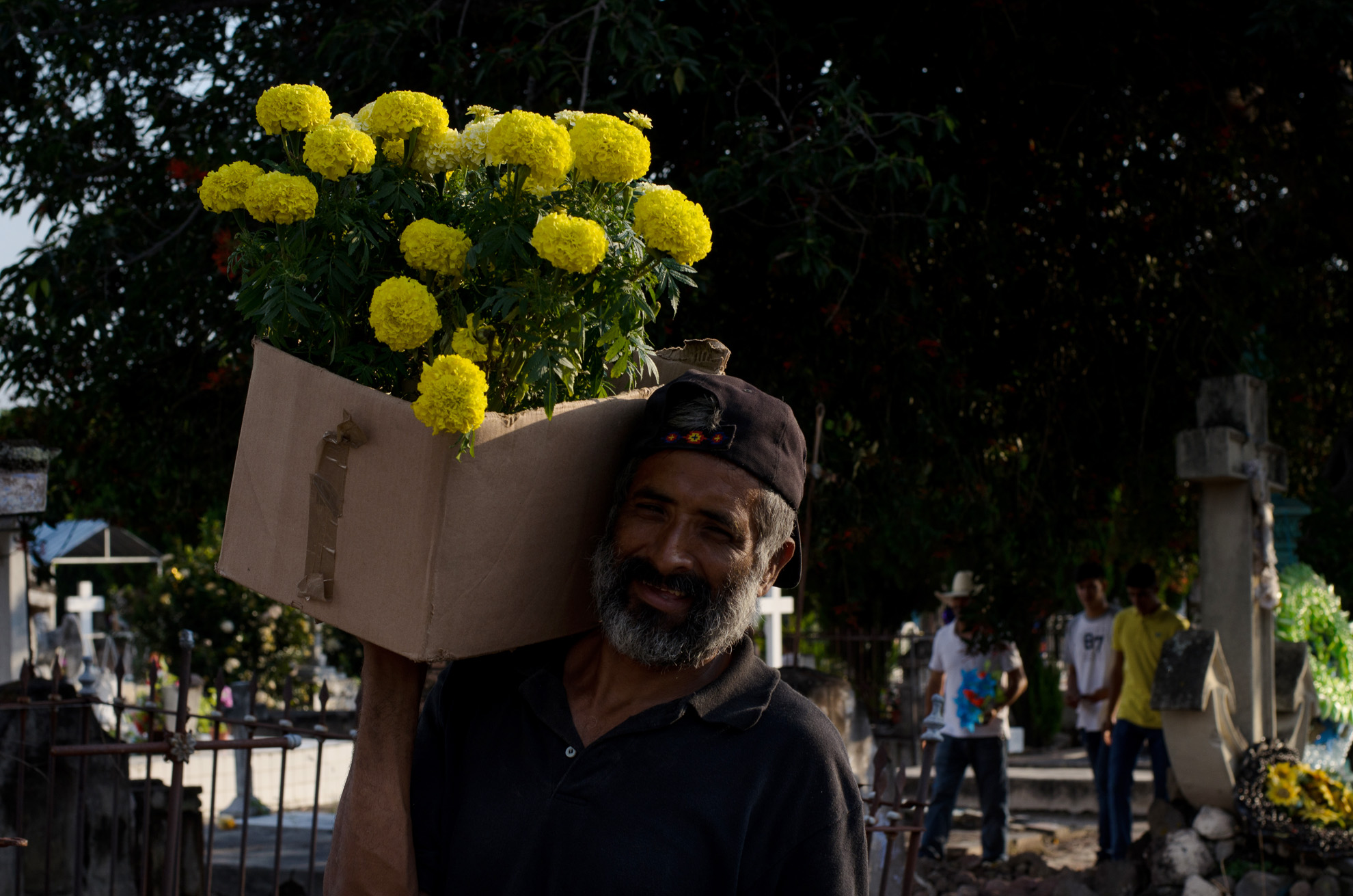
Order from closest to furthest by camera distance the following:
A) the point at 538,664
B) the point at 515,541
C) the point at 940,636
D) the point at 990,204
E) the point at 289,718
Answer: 1. the point at 515,541
2. the point at 538,664
3. the point at 289,718
4. the point at 990,204
5. the point at 940,636

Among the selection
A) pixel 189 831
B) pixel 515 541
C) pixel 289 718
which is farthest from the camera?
pixel 189 831

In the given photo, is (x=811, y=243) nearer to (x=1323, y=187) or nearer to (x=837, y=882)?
(x=837, y=882)

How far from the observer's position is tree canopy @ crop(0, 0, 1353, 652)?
515 centimetres

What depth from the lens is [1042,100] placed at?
618cm

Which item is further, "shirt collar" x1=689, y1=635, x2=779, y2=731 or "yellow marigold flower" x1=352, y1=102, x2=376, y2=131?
"shirt collar" x1=689, y1=635, x2=779, y2=731

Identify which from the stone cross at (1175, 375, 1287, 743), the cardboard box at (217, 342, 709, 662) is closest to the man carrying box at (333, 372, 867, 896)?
the cardboard box at (217, 342, 709, 662)

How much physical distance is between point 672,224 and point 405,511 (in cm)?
58

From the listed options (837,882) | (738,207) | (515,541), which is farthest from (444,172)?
(738,207)

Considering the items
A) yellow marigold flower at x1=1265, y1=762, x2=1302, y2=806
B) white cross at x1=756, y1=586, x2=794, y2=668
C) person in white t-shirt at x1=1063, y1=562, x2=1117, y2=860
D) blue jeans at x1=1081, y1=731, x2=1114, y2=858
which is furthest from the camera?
person in white t-shirt at x1=1063, y1=562, x2=1117, y2=860

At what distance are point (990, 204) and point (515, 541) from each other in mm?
4829

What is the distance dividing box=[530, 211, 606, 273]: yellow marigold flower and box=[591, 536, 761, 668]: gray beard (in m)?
0.52

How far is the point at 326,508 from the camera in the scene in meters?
1.86

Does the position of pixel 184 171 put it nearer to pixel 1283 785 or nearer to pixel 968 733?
pixel 968 733

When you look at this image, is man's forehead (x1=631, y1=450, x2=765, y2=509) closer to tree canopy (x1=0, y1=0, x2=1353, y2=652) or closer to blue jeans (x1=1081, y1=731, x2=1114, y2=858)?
tree canopy (x1=0, y1=0, x2=1353, y2=652)
